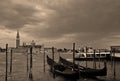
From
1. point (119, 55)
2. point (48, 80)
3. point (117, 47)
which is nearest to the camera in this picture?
point (48, 80)

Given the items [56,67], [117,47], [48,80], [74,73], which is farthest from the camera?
[117,47]

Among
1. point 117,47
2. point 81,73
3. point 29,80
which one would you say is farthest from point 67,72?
point 117,47

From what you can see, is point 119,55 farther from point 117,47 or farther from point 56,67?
point 56,67

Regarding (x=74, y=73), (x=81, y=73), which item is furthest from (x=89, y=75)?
(x=74, y=73)

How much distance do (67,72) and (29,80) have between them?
8.43 meters

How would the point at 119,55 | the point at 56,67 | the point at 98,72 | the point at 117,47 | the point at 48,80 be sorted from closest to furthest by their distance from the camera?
the point at 98,72, the point at 48,80, the point at 56,67, the point at 119,55, the point at 117,47

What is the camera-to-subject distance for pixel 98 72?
42.1 meters

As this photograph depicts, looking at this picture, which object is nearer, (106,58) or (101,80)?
(101,80)

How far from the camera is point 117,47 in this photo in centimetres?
11600

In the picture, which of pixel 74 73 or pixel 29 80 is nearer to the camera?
pixel 74 73

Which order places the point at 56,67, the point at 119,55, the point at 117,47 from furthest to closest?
the point at 117,47, the point at 119,55, the point at 56,67

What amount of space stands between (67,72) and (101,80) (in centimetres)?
610

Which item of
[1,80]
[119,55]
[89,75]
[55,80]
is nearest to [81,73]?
[89,75]

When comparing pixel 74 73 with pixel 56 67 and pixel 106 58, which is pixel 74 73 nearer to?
pixel 56 67
